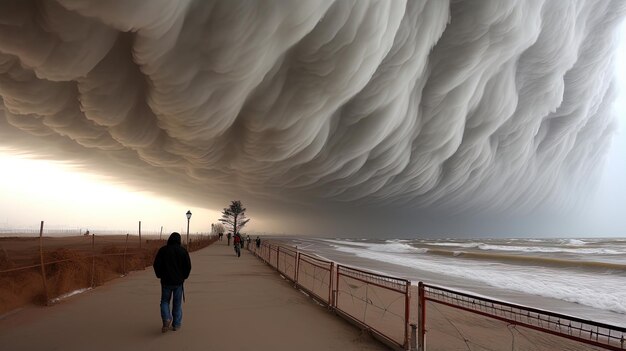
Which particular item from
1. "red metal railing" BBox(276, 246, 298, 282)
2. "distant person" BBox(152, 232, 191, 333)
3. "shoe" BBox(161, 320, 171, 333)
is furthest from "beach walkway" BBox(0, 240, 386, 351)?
"red metal railing" BBox(276, 246, 298, 282)

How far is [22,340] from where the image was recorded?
5.48 metres

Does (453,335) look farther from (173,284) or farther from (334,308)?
(173,284)

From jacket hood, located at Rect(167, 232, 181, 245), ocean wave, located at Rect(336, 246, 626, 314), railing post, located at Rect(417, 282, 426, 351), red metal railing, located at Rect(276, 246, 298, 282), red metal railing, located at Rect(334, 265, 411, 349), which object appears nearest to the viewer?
railing post, located at Rect(417, 282, 426, 351)

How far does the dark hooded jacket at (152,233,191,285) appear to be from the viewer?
6.18m

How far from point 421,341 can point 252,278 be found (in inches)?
404

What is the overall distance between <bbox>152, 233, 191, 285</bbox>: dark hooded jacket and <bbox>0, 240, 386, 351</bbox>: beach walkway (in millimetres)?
821

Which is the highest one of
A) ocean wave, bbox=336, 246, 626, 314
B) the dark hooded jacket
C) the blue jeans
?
the dark hooded jacket

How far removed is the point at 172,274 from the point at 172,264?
152mm

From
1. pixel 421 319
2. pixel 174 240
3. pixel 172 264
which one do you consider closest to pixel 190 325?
pixel 172 264

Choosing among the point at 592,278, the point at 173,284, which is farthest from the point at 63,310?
the point at 592,278

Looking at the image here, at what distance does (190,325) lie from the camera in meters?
6.65

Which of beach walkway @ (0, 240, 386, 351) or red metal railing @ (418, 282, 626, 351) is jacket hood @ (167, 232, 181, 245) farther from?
red metal railing @ (418, 282, 626, 351)

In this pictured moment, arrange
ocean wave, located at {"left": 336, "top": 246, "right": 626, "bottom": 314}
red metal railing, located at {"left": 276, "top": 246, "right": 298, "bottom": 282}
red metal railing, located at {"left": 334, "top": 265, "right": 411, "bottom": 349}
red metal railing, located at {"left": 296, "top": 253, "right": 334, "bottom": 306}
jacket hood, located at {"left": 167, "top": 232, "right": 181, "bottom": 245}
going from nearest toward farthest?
1. red metal railing, located at {"left": 334, "top": 265, "right": 411, "bottom": 349}
2. jacket hood, located at {"left": 167, "top": 232, "right": 181, "bottom": 245}
3. red metal railing, located at {"left": 296, "top": 253, "right": 334, "bottom": 306}
4. red metal railing, located at {"left": 276, "top": 246, "right": 298, "bottom": 282}
5. ocean wave, located at {"left": 336, "top": 246, "right": 626, "bottom": 314}

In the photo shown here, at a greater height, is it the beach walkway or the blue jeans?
the blue jeans
